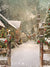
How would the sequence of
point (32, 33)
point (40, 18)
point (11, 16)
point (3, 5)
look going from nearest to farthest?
point (3, 5) < point (11, 16) < point (40, 18) < point (32, 33)

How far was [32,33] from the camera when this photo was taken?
2450 cm

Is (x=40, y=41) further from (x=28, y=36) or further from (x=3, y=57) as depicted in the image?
(x=28, y=36)

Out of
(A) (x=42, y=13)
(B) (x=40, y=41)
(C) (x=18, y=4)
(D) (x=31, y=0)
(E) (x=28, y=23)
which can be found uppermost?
(D) (x=31, y=0)

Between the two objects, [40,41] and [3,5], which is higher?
[3,5]

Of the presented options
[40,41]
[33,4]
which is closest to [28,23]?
[33,4]

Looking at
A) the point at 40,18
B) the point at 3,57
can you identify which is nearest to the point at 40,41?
the point at 3,57

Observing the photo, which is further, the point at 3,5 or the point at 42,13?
the point at 42,13

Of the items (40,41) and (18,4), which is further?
(18,4)

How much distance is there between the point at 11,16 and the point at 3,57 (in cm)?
1423

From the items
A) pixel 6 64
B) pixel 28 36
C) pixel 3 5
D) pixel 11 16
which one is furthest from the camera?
pixel 28 36

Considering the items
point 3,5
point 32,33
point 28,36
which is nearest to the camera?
point 3,5

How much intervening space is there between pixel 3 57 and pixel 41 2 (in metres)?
18.9

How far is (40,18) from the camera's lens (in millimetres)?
21562

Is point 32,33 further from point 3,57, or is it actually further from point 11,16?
point 3,57
